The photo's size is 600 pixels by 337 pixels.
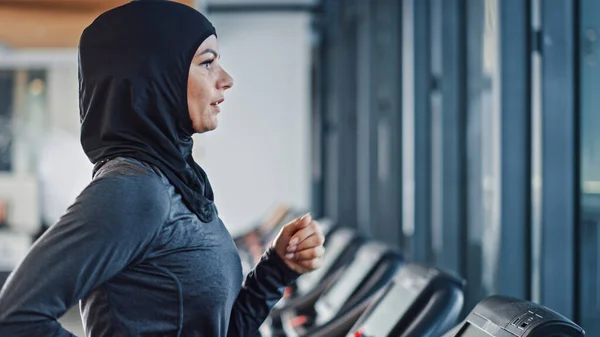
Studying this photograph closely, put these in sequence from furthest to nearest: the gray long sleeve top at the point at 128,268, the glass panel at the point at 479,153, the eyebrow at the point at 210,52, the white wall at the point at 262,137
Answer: the white wall at the point at 262,137 < the glass panel at the point at 479,153 < the eyebrow at the point at 210,52 < the gray long sleeve top at the point at 128,268

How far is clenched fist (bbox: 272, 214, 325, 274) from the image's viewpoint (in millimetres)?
1613

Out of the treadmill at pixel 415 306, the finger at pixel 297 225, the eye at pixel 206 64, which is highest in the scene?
the eye at pixel 206 64

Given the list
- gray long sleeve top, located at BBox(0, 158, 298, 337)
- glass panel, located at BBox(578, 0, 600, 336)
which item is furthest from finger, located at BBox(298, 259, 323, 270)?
glass panel, located at BBox(578, 0, 600, 336)

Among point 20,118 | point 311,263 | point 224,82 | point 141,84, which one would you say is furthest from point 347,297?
point 20,118

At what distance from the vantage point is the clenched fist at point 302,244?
161 cm

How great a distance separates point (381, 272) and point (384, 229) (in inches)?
102

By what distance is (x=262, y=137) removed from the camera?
8742mm

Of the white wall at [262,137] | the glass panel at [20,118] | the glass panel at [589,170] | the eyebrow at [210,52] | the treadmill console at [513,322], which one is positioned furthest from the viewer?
the white wall at [262,137]

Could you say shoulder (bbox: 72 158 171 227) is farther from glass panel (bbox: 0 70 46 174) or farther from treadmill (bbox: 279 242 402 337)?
glass panel (bbox: 0 70 46 174)

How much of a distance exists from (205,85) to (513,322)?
2.32 ft

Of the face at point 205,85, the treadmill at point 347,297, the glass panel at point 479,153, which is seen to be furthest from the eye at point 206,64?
the glass panel at point 479,153

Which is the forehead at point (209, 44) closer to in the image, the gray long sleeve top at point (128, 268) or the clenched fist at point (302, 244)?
the gray long sleeve top at point (128, 268)

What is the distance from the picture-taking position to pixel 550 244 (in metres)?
2.42

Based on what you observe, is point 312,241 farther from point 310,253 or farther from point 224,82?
point 224,82
